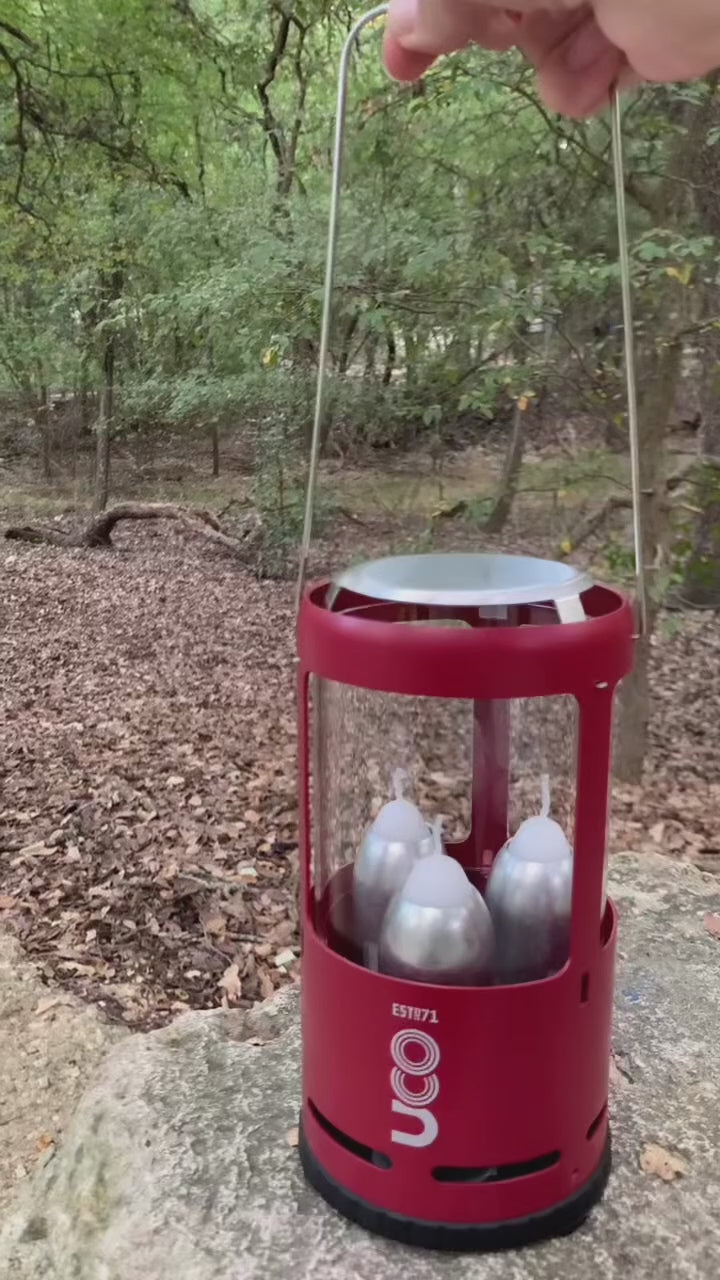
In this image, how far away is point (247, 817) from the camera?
331cm

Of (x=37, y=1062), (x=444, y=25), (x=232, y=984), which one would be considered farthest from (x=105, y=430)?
(x=444, y=25)

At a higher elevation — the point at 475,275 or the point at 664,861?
the point at 475,275

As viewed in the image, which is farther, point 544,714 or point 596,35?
point 544,714

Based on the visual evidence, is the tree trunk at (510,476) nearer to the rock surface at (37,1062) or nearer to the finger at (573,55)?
the finger at (573,55)

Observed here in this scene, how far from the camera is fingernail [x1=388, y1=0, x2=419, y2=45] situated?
1.08 meters

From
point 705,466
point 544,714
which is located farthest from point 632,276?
point 544,714

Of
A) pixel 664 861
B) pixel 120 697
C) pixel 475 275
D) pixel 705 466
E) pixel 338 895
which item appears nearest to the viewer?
pixel 338 895

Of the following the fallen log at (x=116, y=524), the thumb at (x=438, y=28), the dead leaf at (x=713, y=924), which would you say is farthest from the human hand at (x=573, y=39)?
the fallen log at (x=116, y=524)

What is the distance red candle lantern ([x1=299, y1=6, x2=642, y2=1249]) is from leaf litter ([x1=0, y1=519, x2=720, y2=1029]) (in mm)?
841

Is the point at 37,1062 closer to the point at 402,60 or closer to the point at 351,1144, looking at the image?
the point at 351,1144

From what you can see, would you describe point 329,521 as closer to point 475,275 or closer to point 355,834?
point 475,275

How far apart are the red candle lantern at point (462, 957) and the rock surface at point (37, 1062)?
85 centimetres

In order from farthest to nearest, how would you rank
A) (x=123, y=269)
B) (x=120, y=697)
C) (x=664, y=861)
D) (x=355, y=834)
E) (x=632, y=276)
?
(x=123, y=269) → (x=120, y=697) → (x=632, y=276) → (x=664, y=861) → (x=355, y=834)

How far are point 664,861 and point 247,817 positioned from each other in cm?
144
